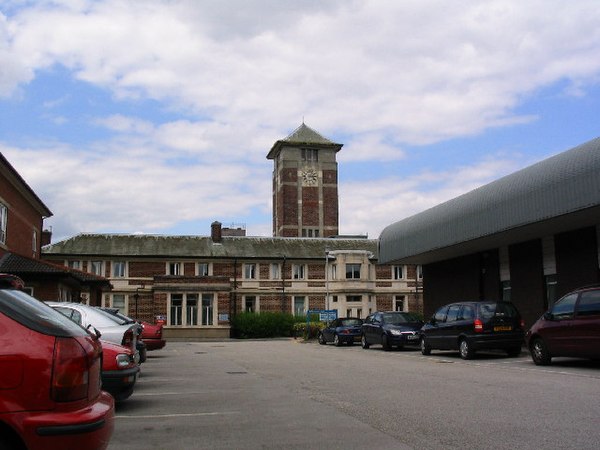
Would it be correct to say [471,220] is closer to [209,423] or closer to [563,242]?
[563,242]

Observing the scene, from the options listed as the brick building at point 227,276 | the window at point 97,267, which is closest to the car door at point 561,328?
the brick building at point 227,276

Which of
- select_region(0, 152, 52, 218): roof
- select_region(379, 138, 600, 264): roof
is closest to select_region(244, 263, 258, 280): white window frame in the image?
select_region(0, 152, 52, 218): roof

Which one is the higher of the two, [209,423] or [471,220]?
[471,220]

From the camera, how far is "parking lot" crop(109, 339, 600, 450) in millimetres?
7195

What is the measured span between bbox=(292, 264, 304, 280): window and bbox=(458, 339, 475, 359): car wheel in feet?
141

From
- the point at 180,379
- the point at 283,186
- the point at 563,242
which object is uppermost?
the point at 283,186

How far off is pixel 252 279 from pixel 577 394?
5197cm

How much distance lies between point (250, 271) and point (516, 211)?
42429 millimetres

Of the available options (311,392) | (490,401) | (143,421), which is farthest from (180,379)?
(490,401)

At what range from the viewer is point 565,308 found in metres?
15.5

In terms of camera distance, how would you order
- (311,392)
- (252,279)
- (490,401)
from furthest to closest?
(252,279) < (311,392) < (490,401)

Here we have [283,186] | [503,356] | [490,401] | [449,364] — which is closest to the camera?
[490,401]

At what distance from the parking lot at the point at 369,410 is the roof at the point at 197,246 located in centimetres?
4522

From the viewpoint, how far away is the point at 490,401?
9750 mm
